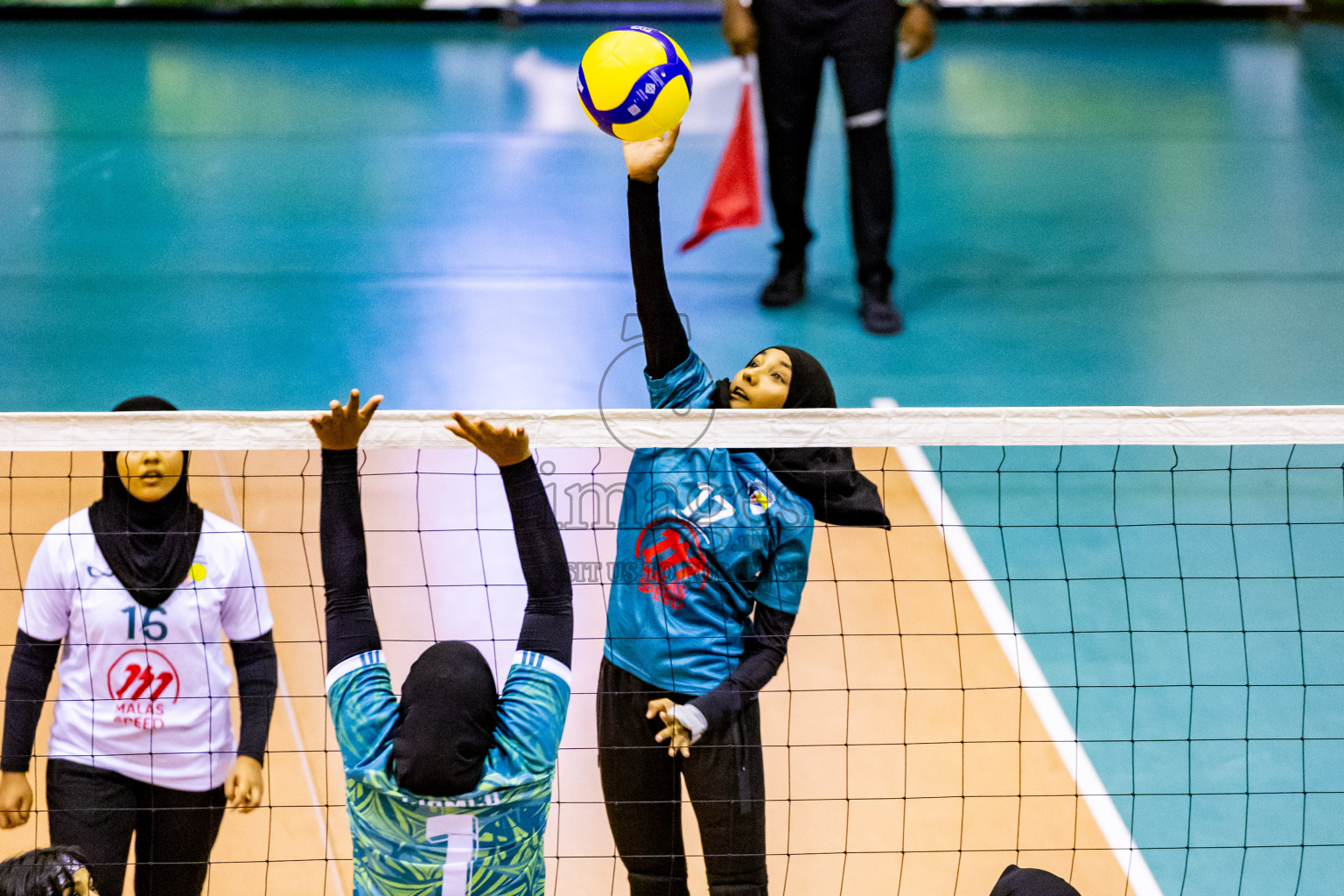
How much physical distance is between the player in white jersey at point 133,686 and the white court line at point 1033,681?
6.88ft

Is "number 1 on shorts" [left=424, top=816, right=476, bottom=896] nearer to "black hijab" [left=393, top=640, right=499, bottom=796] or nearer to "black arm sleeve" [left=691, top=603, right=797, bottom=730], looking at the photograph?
"black hijab" [left=393, top=640, right=499, bottom=796]

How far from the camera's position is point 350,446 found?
105 inches

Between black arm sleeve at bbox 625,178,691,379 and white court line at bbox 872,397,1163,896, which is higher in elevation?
black arm sleeve at bbox 625,178,691,379

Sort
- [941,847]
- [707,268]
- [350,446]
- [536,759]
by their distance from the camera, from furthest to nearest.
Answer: [707,268]
[941,847]
[350,446]
[536,759]

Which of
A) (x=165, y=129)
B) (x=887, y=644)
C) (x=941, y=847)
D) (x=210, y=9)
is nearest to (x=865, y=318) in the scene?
(x=887, y=644)

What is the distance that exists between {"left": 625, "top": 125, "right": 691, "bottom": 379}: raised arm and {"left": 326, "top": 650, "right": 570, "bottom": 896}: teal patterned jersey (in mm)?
1033

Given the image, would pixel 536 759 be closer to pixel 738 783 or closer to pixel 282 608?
pixel 738 783

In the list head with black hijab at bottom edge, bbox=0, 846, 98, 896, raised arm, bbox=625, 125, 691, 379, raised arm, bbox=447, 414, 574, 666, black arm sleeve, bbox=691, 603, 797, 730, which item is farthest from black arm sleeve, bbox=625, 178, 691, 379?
head with black hijab at bottom edge, bbox=0, 846, 98, 896

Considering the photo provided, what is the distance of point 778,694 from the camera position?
471 centimetres

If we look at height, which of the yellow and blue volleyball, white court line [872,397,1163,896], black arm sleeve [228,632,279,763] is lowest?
white court line [872,397,1163,896]

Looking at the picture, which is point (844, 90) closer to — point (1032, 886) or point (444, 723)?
point (1032, 886)

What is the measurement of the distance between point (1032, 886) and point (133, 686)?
239cm

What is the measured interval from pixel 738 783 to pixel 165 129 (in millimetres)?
7958

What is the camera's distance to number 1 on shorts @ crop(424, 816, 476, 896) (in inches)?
93.4
